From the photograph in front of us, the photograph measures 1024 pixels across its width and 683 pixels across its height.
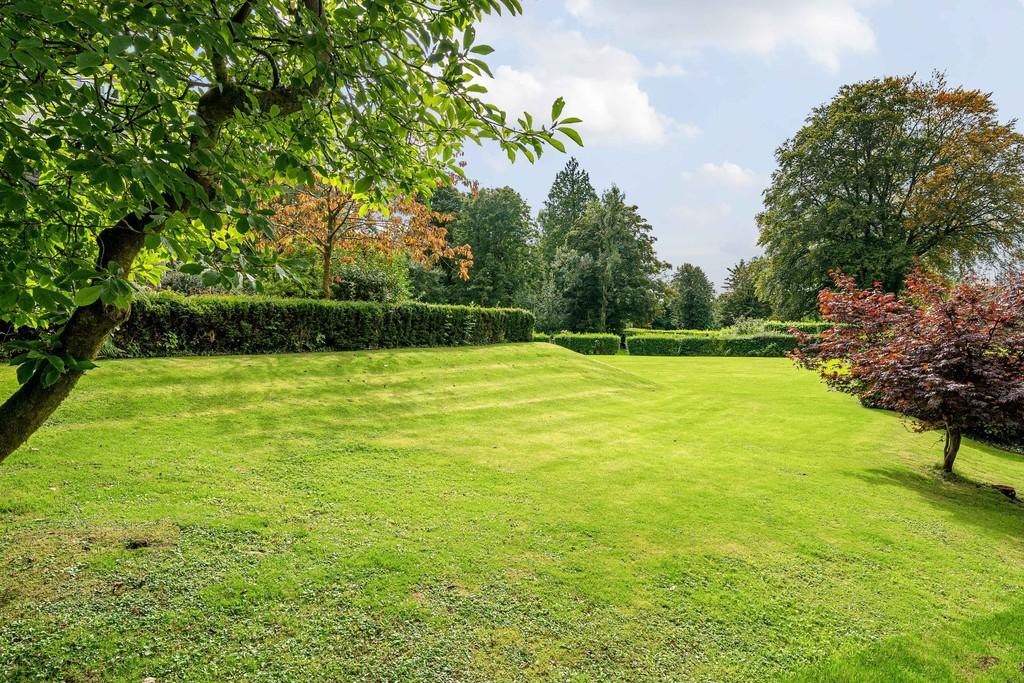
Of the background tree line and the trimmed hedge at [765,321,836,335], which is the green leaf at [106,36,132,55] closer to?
the background tree line

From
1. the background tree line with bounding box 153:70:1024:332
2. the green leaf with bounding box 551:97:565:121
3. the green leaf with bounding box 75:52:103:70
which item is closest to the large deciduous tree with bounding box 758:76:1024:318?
the background tree line with bounding box 153:70:1024:332

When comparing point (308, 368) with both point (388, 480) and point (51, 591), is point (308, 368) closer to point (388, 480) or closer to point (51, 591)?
point (388, 480)

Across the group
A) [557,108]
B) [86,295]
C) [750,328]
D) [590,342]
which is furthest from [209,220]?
[750,328]

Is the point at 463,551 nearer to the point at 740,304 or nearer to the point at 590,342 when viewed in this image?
the point at 590,342

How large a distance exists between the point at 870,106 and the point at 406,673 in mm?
41849

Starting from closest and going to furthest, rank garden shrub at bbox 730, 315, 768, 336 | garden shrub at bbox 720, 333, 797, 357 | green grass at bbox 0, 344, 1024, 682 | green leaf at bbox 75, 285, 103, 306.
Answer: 1. green leaf at bbox 75, 285, 103, 306
2. green grass at bbox 0, 344, 1024, 682
3. garden shrub at bbox 720, 333, 797, 357
4. garden shrub at bbox 730, 315, 768, 336

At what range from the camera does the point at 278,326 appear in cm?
1305

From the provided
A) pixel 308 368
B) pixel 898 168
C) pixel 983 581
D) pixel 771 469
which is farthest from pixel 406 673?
pixel 898 168

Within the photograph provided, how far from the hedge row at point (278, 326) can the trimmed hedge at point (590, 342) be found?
57.2 ft

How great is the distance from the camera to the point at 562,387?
15.8 meters

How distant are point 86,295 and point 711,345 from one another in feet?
121

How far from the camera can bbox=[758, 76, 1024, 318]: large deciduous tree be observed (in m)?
30.5

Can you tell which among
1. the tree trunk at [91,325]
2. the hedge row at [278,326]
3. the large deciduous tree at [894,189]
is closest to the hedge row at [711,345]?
the large deciduous tree at [894,189]

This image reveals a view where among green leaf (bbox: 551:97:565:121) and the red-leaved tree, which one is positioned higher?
green leaf (bbox: 551:97:565:121)
